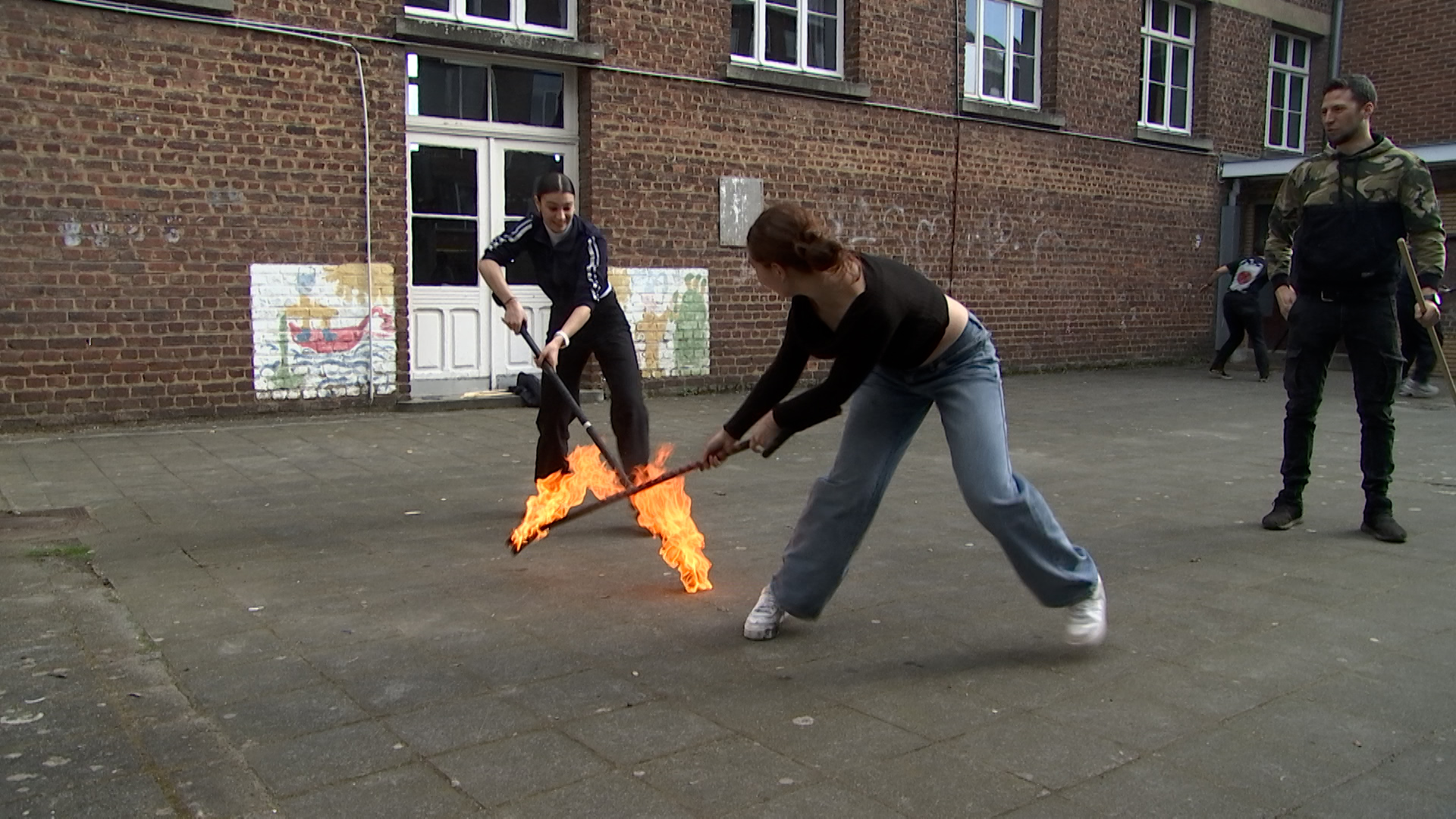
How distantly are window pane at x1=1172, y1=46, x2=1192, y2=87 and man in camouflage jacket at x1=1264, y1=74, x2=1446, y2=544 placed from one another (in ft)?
45.8

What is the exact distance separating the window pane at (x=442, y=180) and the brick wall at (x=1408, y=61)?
15.7m

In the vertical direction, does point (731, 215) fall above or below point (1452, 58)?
below

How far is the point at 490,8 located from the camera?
461 inches

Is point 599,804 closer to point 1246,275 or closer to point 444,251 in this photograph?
point 444,251

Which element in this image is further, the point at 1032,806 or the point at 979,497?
the point at 979,497

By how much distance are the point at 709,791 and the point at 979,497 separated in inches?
56.0

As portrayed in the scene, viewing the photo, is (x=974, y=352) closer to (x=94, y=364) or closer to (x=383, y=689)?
(x=383, y=689)

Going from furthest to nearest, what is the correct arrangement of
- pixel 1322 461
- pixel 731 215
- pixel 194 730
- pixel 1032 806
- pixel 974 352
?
pixel 731 215
pixel 1322 461
pixel 974 352
pixel 194 730
pixel 1032 806

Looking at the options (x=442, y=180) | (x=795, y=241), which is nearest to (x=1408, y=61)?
(x=442, y=180)

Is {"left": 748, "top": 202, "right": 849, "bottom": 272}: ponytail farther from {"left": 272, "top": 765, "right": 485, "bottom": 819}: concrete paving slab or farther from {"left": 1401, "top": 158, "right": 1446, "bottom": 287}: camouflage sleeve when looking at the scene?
{"left": 1401, "top": 158, "right": 1446, "bottom": 287}: camouflage sleeve

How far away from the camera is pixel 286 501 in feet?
22.3

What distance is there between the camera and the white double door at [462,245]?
11656 mm

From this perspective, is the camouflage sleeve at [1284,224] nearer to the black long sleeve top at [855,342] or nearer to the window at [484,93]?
the black long sleeve top at [855,342]

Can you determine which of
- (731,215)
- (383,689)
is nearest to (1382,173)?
(383,689)
